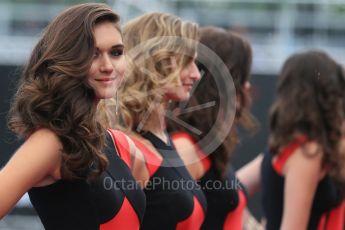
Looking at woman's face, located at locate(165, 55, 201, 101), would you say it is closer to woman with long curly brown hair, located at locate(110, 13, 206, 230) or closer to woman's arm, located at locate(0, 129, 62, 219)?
woman with long curly brown hair, located at locate(110, 13, 206, 230)

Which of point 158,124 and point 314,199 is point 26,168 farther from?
point 314,199

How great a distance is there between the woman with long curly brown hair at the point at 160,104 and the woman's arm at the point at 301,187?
2.28ft

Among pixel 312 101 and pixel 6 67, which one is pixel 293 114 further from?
pixel 6 67

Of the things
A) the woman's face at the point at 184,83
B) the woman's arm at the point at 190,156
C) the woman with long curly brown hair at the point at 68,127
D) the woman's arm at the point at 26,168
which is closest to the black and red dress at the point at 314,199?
the woman's arm at the point at 190,156

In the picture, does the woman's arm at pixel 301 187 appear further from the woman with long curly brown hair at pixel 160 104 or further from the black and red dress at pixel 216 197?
the woman with long curly brown hair at pixel 160 104

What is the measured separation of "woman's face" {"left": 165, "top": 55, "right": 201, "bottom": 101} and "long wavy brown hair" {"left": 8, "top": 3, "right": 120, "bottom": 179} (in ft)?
2.78

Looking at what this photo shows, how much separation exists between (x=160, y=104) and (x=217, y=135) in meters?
0.56

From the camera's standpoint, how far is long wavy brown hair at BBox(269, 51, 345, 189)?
13.5 ft

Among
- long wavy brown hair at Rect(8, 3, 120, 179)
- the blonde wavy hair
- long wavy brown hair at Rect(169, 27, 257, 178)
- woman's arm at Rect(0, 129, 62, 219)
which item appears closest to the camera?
woman's arm at Rect(0, 129, 62, 219)

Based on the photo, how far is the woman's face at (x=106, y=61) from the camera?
269 centimetres

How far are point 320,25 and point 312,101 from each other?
4573 millimetres

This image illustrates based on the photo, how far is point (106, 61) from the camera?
2.70 meters

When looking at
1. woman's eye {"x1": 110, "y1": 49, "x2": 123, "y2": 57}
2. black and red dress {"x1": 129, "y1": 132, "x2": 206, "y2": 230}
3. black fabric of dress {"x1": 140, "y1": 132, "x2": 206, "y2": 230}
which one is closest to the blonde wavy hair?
black and red dress {"x1": 129, "y1": 132, "x2": 206, "y2": 230}

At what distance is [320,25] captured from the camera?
8.62 m
